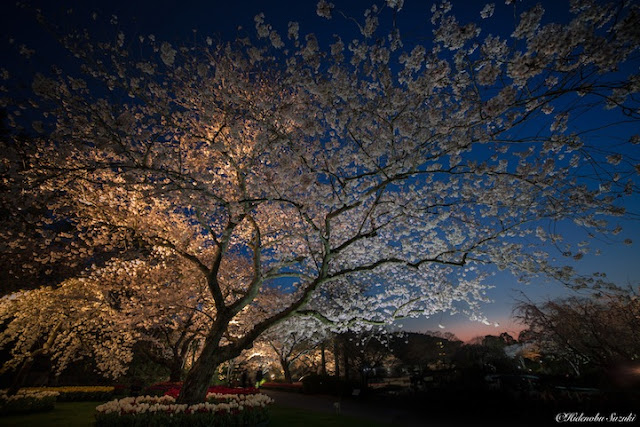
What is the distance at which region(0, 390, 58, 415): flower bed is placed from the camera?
1146cm

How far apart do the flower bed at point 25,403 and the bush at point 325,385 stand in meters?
16.6

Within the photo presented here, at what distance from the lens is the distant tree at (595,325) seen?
29.7 ft

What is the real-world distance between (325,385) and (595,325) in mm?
18112

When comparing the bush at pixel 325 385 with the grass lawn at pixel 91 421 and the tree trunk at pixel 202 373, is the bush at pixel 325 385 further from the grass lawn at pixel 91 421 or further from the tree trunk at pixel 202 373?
the tree trunk at pixel 202 373

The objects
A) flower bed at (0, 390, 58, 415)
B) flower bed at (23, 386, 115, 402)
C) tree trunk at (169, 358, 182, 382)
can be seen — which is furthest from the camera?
tree trunk at (169, 358, 182, 382)

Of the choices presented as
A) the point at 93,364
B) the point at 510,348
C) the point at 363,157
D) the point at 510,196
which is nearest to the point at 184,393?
the point at 363,157

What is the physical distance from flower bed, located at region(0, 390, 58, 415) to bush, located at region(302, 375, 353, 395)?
16561 mm

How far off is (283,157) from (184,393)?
→ 7.56 meters

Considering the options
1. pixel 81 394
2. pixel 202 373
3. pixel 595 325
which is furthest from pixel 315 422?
pixel 81 394

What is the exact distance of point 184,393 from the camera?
832 cm

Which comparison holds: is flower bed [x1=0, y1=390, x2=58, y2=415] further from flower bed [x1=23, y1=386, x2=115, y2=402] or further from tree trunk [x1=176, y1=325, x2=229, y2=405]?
tree trunk [x1=176, y1=325, x2=229, y2=405]

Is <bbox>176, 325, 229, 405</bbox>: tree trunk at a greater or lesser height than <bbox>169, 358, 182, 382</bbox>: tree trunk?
lesser

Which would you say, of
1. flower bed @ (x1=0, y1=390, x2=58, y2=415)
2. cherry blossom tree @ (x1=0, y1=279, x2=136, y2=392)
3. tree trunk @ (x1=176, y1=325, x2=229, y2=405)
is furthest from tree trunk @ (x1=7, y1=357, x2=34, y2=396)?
tree trunk @ (x1=176, y1=325, x2=229, y2=405)

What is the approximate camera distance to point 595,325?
434 inches
